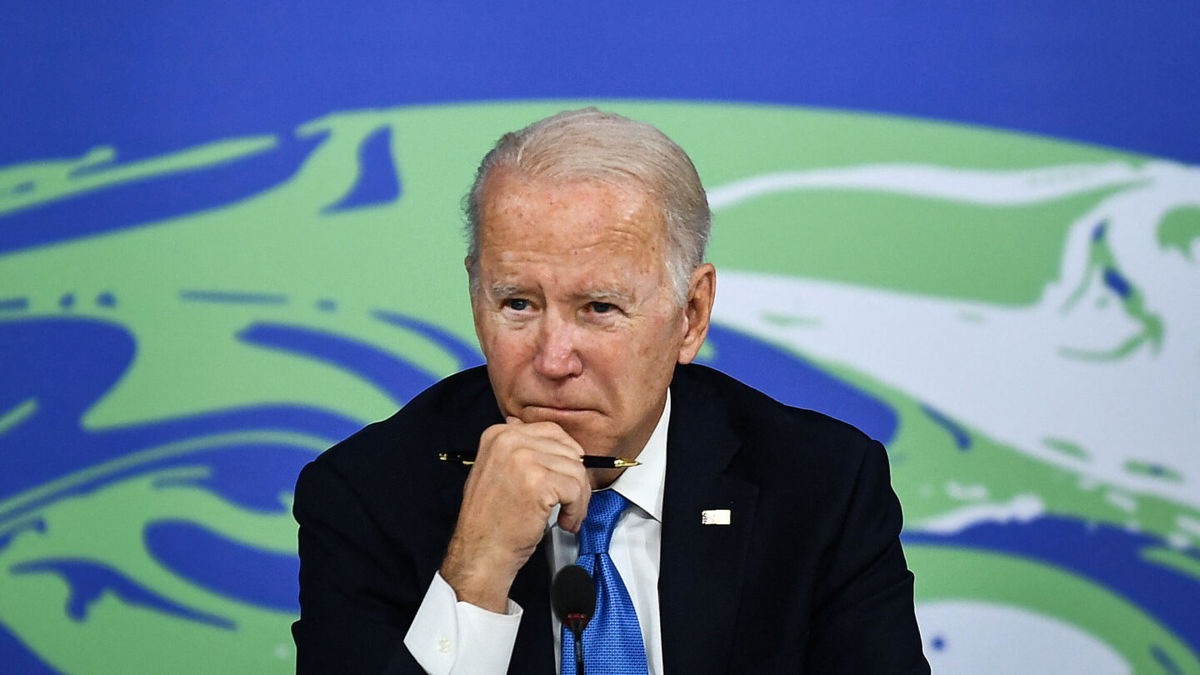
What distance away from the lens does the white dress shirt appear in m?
2.36

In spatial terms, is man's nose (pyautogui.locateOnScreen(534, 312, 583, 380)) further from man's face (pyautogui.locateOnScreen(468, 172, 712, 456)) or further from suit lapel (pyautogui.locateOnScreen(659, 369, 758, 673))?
suit lapel (pyautogui.locateOnScreen(659, 369, 758, 673))

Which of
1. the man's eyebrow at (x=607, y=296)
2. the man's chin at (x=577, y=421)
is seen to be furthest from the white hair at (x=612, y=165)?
the man's chin at (x=577, y=421)

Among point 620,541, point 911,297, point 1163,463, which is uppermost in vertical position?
point 911,297

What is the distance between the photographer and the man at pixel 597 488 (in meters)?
2.41

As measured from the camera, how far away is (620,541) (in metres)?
2.73

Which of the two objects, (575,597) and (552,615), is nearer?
(575,597)

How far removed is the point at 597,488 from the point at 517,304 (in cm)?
45

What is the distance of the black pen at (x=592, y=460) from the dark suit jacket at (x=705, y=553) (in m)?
0.13

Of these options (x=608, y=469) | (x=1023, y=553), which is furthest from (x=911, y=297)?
(x=608, y=469)

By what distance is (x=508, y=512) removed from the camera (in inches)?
95.2

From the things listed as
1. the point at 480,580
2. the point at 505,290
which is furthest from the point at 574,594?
the point at 505,290

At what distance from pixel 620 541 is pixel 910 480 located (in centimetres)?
136

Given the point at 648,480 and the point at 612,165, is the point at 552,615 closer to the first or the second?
the point at 648,480

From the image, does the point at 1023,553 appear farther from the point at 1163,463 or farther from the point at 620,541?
the point at 620,541
